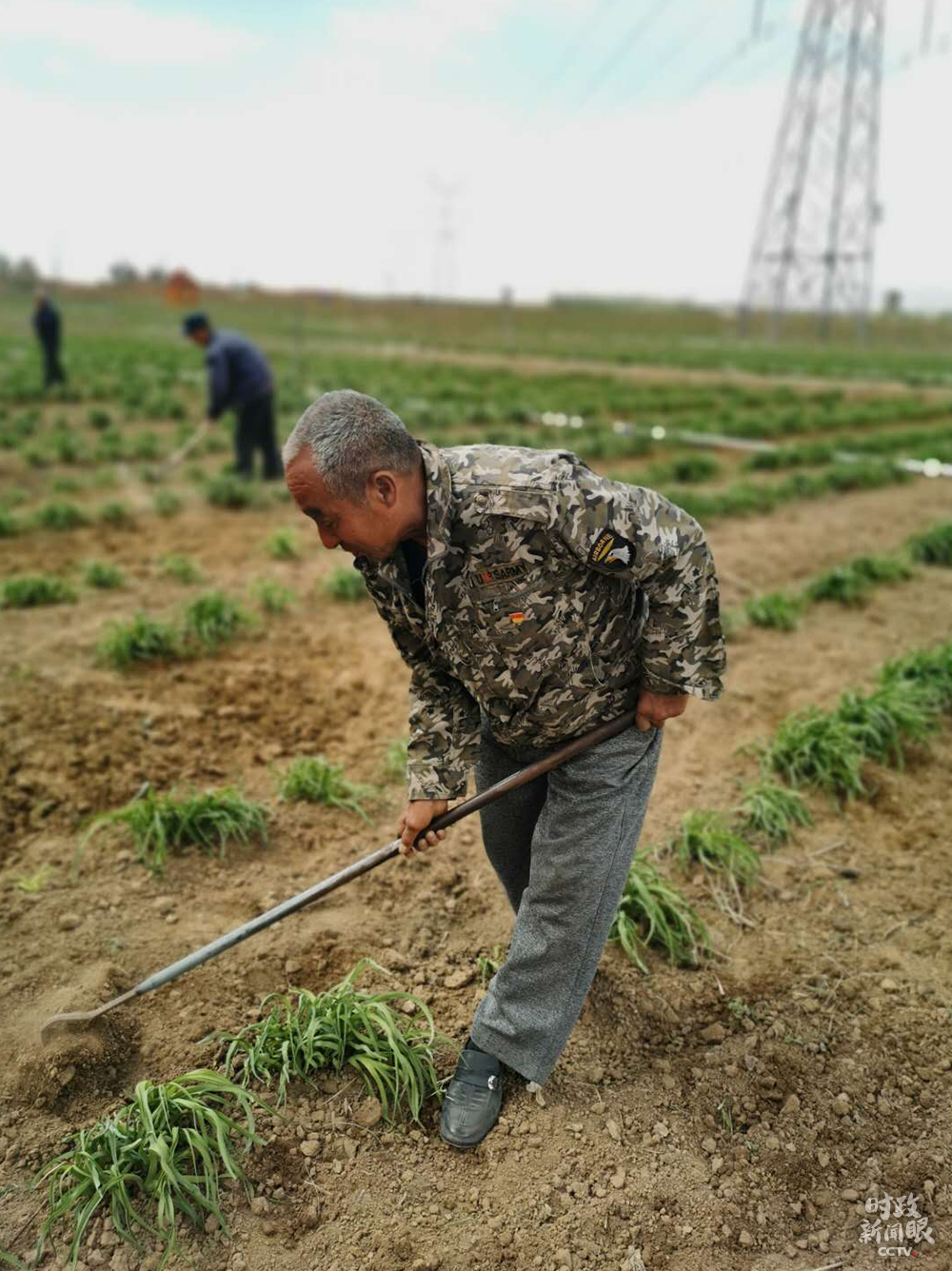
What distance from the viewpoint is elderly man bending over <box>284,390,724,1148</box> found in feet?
6.84

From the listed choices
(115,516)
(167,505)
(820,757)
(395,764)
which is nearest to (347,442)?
(395,764)

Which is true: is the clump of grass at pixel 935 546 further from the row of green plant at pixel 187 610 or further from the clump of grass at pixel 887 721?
the row of green plant at pixel 187 610

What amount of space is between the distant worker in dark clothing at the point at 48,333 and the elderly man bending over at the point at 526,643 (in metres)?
15.9

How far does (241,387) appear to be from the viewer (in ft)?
31.4

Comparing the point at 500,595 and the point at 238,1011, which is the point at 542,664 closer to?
the point at 500,595

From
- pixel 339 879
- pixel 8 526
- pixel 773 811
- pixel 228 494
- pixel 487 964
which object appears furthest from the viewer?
pixel 228 494

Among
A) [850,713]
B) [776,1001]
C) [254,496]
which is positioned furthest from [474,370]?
[776,1001]

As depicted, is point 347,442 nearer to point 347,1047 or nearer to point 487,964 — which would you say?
point 347,1047

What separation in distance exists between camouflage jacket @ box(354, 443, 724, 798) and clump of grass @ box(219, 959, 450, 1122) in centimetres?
76

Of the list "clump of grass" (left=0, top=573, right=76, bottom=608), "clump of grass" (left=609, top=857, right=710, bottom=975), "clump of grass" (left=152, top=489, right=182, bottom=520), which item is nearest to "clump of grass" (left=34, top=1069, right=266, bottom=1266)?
"clump of grass" (left=609, top=857, right=710, bottom=975)

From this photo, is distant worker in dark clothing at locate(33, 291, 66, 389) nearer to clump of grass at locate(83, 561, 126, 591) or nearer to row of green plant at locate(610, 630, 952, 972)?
clump of grass at locate(83, 561, 126, 591)

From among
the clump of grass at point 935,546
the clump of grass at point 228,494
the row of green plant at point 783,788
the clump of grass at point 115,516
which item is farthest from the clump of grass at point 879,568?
the clump of grass at point 115,516

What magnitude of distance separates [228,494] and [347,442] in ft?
24.3

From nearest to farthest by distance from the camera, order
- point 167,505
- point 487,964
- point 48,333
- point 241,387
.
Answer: point 487,964
point 167,505
point 241,387
point 48,333
